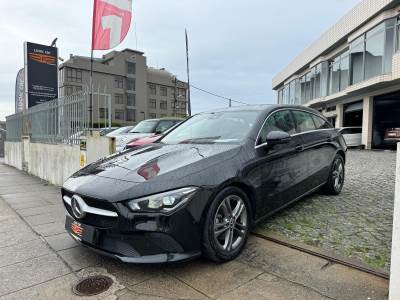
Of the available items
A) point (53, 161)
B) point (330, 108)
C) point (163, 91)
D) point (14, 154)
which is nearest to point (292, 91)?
point (330, 108)

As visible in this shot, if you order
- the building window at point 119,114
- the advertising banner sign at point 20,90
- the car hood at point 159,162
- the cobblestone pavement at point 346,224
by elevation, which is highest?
the building window at point 119,114

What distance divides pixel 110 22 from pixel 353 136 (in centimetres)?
1608

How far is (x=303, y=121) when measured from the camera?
4.61 metres

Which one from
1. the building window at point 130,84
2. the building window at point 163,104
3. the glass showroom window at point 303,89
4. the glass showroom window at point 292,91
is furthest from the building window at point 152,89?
the glass showroom window at point 303,89

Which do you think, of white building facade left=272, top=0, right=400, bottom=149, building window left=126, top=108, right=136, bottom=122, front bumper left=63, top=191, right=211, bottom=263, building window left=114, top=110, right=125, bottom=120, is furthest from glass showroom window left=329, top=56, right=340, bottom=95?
building window left=126, top=108, right=136, bottom=122

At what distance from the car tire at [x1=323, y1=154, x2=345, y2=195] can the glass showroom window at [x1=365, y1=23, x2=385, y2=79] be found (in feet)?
43.8

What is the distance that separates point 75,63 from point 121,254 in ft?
176

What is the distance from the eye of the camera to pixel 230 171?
9.64ft

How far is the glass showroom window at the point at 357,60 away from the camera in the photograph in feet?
59.5

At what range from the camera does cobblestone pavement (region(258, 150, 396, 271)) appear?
3.17 meters

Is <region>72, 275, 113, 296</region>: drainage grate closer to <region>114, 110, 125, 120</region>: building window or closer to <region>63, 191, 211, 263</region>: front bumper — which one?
<region>63, 191, 211, 263</region>: front bumper

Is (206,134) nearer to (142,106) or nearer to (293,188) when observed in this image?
(293,188)

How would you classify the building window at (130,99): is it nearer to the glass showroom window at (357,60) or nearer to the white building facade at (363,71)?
the white building facade at (363,71)

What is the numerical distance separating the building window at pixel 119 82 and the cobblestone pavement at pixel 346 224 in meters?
56.6
